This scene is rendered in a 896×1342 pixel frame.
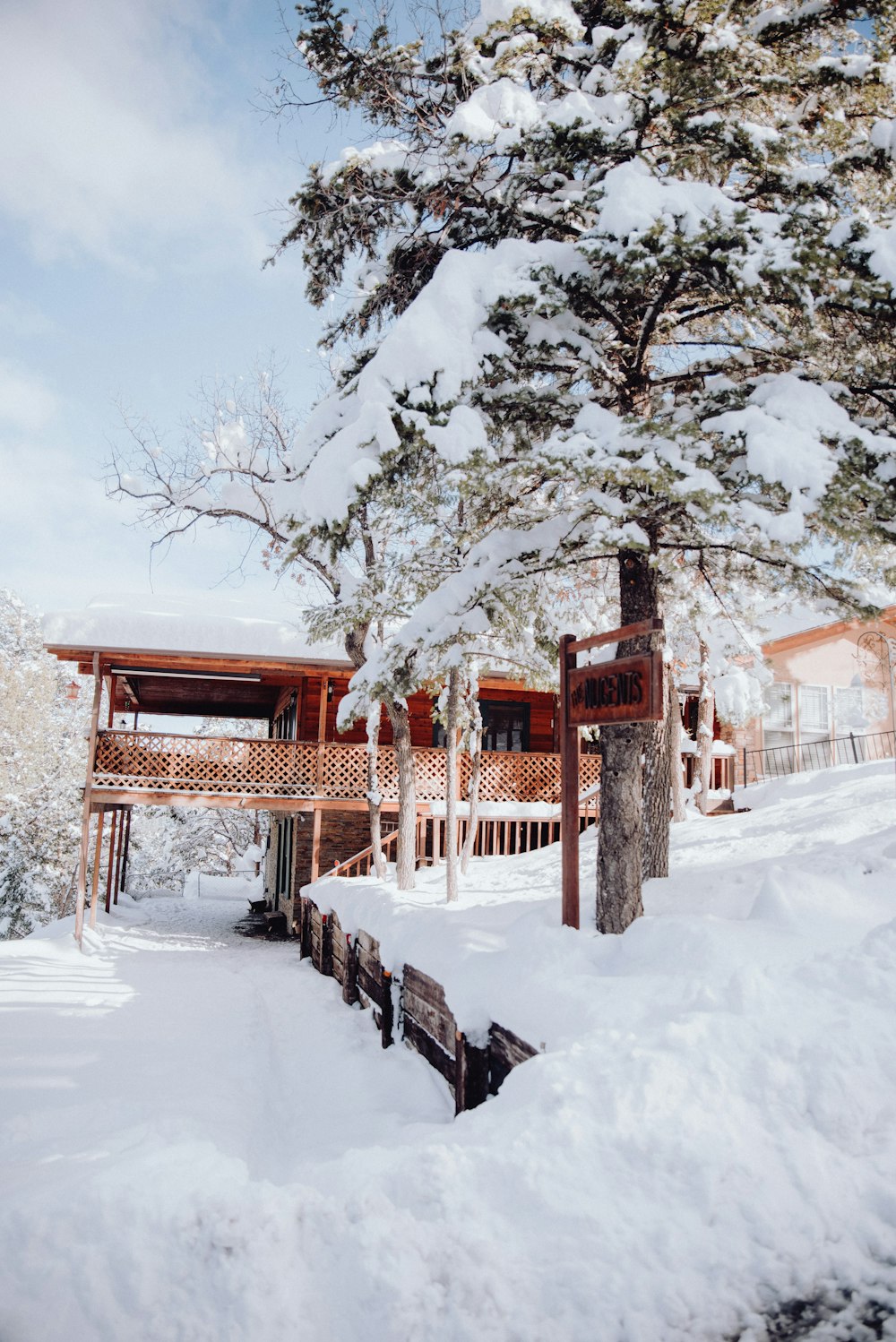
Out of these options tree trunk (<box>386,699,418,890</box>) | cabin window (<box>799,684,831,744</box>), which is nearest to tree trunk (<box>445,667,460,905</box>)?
tree trunk (<box>386,699,418,890</box>)

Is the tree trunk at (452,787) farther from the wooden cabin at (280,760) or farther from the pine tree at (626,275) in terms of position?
the pine tree at (626,275)

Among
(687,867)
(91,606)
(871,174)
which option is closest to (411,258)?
(871,174)

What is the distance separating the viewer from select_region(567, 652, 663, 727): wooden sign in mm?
5066

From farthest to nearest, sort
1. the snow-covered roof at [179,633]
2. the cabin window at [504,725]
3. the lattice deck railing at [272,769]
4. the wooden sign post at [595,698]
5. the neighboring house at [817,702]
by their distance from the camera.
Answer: the neighboring house at [817,702], the cabin window at [504,725], the lattice deck railing at [272,769], the snow-covered roof at [179,633], the wooden sign post at [595,698]

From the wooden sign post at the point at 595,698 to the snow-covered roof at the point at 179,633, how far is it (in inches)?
377

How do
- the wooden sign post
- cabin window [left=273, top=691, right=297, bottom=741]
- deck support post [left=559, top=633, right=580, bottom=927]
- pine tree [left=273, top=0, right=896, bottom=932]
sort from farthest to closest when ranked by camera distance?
1. cabin window [left=273, top=691, right=297, bottom=741]
2. deck support post [left=559, top=633, right=580, bottom=927]
3. the wooden sign post
4. pine tree [left=273, top=0, right=896, bottom=932]

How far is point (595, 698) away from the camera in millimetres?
5797

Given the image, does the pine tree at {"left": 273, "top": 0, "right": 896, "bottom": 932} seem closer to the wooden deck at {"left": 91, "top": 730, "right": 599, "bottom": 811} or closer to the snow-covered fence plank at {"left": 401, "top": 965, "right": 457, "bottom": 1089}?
the snow-covered fence plank at {"left": 401, "top": 965, "right": 457, "bottom": 1089}

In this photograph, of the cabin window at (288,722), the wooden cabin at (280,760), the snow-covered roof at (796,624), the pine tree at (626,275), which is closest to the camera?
the pine tree at (626,275)

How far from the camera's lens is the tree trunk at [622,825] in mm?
6031

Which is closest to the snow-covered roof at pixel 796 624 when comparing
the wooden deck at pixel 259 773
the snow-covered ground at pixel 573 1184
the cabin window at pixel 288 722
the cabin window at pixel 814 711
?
the cabin window at pixel 814 711

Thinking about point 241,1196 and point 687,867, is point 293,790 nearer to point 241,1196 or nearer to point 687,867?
point 687,867

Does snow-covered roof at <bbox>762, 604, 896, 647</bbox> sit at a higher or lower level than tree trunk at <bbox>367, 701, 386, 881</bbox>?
higher

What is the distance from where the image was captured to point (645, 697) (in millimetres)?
5125
